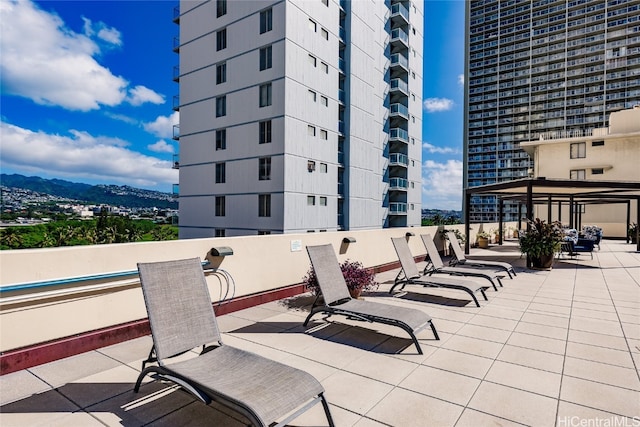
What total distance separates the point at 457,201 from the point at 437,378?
62733mm

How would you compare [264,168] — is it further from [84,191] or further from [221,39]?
[84,191]

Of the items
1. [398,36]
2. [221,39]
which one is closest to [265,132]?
[221,39]

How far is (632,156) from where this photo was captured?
1083 inches

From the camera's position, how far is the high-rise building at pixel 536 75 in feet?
183

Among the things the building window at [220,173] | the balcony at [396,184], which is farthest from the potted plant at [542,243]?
the balcony at [396,184]

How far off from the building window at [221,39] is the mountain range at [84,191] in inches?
1641

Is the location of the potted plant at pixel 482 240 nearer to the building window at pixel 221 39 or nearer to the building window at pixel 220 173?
the building window at pixel 220 173

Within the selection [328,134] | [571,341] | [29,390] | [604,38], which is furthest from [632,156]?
[604,38]

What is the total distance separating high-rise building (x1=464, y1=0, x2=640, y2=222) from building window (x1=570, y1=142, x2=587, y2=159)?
2531 centimetres

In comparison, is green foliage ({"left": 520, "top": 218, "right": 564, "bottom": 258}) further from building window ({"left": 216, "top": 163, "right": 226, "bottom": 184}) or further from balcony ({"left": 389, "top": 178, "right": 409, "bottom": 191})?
balcony ({"left": 389, "top": 178, "right": 409, "bottom": 191})

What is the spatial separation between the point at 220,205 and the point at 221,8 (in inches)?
545

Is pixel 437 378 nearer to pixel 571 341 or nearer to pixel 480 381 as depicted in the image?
pixel 480 381

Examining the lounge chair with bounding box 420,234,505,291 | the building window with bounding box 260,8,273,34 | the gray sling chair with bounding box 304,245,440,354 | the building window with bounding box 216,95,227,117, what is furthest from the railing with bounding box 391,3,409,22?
the gray sling chair with bounding box 304,245,440,354

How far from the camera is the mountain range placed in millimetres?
68238
